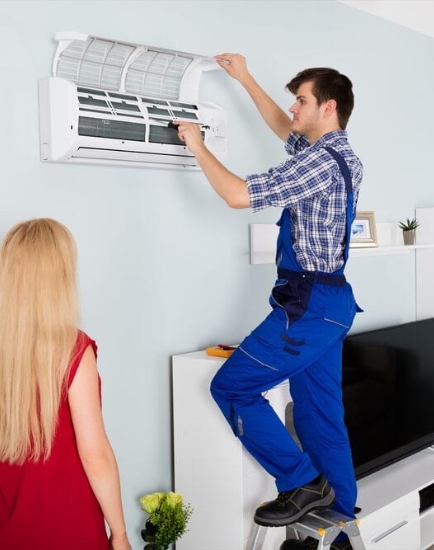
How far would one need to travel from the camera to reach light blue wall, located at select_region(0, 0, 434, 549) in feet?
7.99

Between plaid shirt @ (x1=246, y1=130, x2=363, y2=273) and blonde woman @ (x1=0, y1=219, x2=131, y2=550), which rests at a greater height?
plaid shirt @ (x1=246, y1=130, x2=363, y2=273)

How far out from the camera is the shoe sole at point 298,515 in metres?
2.49

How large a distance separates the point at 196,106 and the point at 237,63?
0.23 meters

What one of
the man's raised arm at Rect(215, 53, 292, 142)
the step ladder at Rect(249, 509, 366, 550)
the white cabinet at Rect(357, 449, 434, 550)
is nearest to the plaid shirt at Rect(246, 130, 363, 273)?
the man's raised arm at Rect(215, 53, 292, 142)

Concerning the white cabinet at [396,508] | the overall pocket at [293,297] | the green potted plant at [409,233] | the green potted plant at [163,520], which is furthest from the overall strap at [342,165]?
the green potted plant at [409,233]

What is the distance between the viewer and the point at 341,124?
270 cm

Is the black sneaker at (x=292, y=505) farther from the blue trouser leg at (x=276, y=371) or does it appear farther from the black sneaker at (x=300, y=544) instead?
the black sneaker at (x=300, y=544)

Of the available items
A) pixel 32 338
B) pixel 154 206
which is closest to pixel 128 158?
pixel 154 206

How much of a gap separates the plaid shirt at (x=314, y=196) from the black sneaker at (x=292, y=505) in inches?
28.3

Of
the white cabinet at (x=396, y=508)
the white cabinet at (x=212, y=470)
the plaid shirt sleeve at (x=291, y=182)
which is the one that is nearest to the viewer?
the plaid shirt sleeve at (x=291, y=182)

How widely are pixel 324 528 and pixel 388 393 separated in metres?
1.25

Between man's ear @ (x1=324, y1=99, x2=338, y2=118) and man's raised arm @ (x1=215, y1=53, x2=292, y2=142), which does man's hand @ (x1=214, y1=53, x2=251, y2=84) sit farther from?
man's ear @ (x1=324, y1=99, x2=338, y2=118)

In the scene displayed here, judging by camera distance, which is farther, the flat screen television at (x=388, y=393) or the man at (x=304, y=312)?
the flat screen television at (x=388, y=393)

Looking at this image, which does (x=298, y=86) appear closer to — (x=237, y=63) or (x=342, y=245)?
(x=237, y=63)
